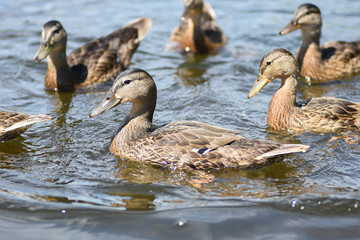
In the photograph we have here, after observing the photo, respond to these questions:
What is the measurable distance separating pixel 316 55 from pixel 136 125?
444cm

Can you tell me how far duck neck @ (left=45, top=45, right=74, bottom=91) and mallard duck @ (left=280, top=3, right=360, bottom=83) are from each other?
385cm

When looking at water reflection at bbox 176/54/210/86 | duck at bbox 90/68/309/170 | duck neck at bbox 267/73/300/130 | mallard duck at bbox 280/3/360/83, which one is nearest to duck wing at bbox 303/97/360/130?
duck neck at bbox 267/73/300/130

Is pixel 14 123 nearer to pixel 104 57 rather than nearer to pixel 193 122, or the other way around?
pixel 193 122

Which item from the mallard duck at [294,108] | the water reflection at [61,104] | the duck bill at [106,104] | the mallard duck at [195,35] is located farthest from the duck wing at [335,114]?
the mallard duck at [195,35]

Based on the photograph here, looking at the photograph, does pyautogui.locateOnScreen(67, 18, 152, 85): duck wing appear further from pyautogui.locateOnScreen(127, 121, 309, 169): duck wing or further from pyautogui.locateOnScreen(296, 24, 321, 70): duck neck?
pyautogui.locateOnScreen(127, 121, 309, 169): duck wing

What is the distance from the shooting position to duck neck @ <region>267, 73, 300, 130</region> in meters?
7.54

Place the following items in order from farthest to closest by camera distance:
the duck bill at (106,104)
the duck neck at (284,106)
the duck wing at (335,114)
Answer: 1. the duck neck at (284,106)
2. the duck wing at (335,114)
3. the duck bill at (106,104)

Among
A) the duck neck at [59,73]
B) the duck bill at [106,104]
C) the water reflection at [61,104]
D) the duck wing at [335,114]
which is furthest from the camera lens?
the duck neck at [59,73]

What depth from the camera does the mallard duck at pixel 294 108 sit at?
729 cm

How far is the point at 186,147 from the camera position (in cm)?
612

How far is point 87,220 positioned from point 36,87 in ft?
15.4

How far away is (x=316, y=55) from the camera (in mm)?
9648

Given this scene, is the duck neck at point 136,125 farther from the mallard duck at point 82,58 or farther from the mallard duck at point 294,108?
the mallard duck at point 82,58

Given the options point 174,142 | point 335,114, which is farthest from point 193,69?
point 174,142
